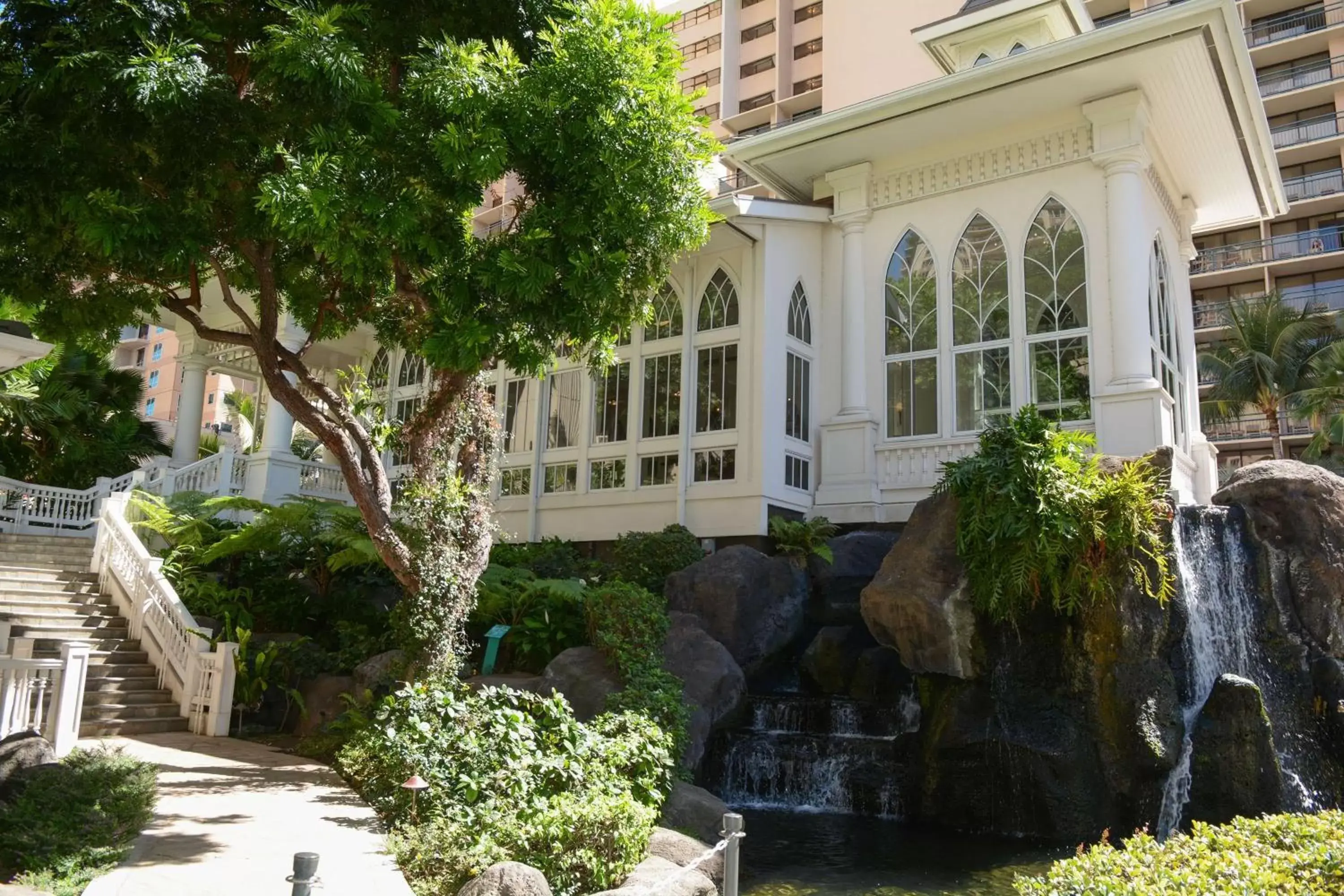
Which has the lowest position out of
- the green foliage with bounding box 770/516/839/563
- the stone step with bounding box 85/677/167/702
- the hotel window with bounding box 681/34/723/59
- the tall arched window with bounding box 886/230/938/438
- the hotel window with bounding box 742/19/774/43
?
the stone step with bounding box 85/677/167/702

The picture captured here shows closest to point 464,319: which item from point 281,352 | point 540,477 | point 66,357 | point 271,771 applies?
point 281,352

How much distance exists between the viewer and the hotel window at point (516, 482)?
19500 mm

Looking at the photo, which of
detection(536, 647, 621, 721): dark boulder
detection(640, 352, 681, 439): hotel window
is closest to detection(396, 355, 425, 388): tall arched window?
detection(640, 352, 681, 439): hotel window

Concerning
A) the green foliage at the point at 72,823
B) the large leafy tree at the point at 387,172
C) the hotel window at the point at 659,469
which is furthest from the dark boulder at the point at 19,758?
the hotel window at the point at 659,469

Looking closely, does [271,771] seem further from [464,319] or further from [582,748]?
[464,319]

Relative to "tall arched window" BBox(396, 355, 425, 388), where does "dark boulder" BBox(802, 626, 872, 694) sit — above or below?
below

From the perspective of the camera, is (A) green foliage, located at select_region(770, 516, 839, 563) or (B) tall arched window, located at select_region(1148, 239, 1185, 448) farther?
(B) tall arched window, located at select_region(1148, 239, 1185, 448)

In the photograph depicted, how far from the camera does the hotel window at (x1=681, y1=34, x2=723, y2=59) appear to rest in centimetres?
5478

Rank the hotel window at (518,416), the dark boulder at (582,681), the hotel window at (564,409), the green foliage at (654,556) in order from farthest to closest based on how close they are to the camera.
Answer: the hotel window at (518,416)
the hotel window at (564,409)
the green foliage at (654,556)
the dark boulder at (582,681)

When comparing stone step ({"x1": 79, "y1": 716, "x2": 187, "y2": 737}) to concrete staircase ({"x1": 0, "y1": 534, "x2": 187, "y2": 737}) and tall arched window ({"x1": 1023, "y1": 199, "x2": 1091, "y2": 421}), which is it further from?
tall arched window ({"x1": 1023, "y1": 199, "x2": 1091, "y2": 421})

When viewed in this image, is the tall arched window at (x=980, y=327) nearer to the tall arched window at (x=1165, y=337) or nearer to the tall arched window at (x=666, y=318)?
the tall arched window at (x=1165, y=337)

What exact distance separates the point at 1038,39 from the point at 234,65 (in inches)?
631

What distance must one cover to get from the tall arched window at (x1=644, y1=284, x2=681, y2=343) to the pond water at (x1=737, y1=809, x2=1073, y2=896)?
31.1 ft

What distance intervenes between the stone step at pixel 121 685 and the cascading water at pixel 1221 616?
1231cm
